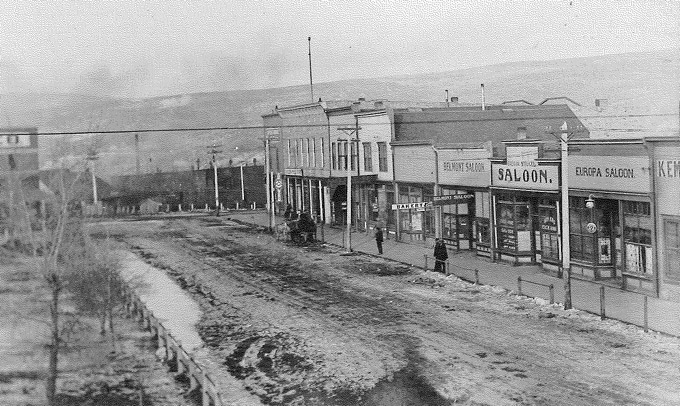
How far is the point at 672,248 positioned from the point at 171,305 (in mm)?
15652

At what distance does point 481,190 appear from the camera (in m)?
34.1

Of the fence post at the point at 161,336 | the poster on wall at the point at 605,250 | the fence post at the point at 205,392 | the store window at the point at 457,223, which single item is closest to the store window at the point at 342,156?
the store window at the point at 457,223

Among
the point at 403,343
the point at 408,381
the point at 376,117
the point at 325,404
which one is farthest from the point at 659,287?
the point at 376,117

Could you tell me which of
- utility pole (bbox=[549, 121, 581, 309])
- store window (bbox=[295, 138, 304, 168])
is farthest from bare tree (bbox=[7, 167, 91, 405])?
store window (bbox=[295, 138, 304, 168])

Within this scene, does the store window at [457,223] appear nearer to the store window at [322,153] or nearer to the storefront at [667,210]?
the storefront at [667,210]

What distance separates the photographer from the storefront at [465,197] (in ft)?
110

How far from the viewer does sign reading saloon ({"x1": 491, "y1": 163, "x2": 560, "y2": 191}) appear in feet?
92.5

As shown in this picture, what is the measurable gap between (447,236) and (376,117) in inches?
395

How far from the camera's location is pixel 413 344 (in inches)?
733

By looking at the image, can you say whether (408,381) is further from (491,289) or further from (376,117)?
(376,117)

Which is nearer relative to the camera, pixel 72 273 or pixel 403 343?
pixel 72 273

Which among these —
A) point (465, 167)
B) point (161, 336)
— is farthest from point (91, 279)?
point (465, 167)

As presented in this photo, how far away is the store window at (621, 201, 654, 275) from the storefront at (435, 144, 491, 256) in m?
8.57

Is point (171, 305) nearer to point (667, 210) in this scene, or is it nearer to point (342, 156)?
point (667, 210)
